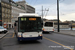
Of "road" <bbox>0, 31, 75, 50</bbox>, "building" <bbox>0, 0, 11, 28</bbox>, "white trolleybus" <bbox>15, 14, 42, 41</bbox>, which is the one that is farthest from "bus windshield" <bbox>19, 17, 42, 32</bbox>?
"building" <bbox>0, 0, 11, 28</bbox>

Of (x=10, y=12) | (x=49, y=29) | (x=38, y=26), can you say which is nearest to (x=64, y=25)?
(x=10, y=12)

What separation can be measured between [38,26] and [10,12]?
67198 mm

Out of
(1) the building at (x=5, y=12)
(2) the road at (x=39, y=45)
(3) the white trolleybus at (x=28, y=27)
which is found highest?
(1) the building at (x=5, y=12)

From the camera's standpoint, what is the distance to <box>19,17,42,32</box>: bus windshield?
10863mm

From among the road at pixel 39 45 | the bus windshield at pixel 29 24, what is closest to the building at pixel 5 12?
the road at pixel 39 45

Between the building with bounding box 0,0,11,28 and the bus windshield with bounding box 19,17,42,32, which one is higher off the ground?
the building with bounding box 0,0,11,28

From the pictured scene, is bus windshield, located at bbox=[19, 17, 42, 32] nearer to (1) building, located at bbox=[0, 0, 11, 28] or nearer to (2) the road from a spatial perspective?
(2) the road

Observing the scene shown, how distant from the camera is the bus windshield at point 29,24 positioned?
10.9 meters

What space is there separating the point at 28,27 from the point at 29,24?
31 cm

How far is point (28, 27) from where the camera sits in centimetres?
1101

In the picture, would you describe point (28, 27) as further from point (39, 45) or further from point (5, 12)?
point (5, 12)

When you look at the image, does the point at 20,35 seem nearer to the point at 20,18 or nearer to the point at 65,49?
the point at 20,18

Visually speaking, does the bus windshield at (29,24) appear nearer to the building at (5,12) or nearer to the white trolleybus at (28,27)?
the white trolleybus at (28,27)

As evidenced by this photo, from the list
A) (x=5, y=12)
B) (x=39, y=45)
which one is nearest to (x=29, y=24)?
(x=39, y=45)
